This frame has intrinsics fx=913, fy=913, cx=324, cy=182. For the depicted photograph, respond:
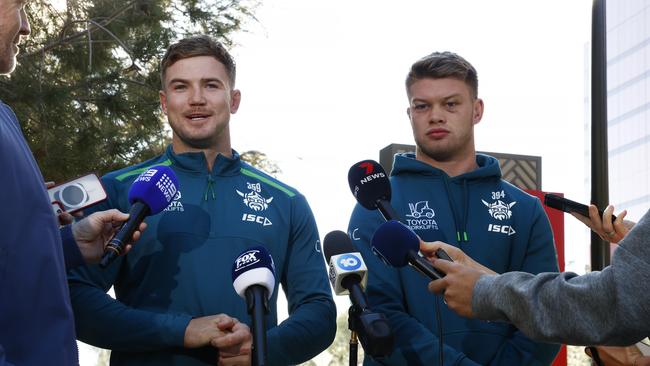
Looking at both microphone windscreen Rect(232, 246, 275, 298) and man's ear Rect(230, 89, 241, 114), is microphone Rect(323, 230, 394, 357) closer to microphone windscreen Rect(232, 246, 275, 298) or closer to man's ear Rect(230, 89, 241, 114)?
microphone windscreen Rect(232, 246, 275, 298)

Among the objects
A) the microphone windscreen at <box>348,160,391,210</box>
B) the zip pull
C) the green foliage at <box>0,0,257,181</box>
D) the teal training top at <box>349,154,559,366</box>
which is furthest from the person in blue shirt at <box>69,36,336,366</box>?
the green foliage at <box>0,0,257,181</box>

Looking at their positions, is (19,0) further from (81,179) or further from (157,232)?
(157,232)

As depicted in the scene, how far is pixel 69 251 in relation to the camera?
11.6 feet

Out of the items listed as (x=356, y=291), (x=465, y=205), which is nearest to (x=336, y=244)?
(x=356, y=291)

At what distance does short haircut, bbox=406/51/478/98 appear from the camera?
4.83 metres

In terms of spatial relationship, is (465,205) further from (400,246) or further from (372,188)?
(400,246)

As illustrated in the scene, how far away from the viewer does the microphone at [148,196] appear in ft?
11.5

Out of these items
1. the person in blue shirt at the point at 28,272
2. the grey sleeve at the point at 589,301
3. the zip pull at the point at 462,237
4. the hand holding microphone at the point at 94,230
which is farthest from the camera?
the zip pull at the point at 462,237

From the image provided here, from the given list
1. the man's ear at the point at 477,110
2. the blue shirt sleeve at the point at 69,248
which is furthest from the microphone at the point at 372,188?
the blue shirt sleeve at the point at 69,248

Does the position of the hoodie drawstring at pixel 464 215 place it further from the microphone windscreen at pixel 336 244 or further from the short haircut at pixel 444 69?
the microphone windscreen at pixel 336 244

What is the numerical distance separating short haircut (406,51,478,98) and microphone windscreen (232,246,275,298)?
1.89 metres

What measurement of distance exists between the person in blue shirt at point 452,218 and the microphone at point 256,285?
1213 millimetres

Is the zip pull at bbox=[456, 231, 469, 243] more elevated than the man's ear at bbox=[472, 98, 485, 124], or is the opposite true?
the man's ear at bbox=[472, 98, 485, 124]

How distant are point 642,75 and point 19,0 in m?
80.7
